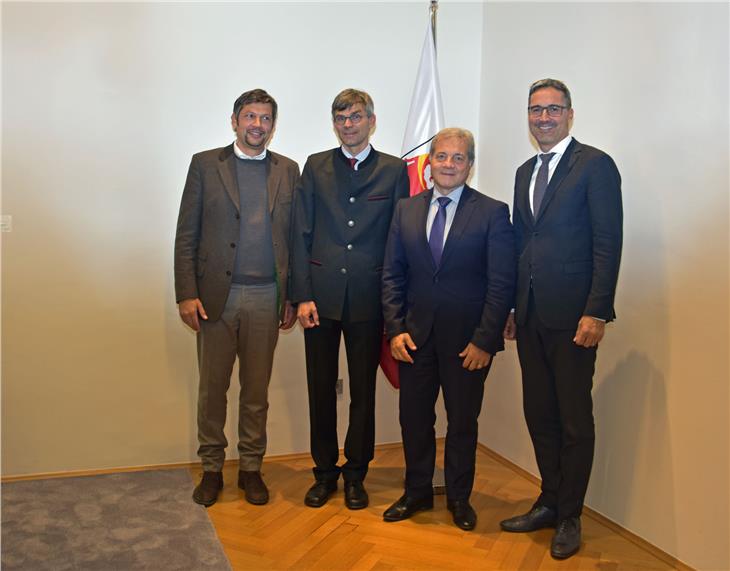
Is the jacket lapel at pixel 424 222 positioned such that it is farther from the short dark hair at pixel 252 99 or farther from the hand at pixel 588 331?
the short dark hair at pixel 252 99

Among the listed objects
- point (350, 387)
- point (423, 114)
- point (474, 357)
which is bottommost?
point (350, 387)

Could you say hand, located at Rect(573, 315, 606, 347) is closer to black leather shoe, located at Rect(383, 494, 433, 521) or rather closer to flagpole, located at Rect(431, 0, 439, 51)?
black leather shoe, located at Rect(383, 494, 433, 521)

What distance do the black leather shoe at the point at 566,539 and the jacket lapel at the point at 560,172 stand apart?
120 centimetres

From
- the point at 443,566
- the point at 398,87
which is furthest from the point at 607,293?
the point at 398,87

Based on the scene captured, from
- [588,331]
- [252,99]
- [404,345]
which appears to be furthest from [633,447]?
[252,99]

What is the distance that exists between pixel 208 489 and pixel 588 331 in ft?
6.03

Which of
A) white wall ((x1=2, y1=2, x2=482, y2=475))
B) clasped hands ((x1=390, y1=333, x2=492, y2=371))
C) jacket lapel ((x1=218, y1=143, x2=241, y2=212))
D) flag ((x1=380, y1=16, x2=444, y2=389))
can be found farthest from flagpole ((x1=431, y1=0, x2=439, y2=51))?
clasped hands ((x1=390, y1=333, x2=492, y2=371))

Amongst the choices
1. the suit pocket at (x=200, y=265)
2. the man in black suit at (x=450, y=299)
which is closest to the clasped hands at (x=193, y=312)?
the suit pocket at (x=200, y=265)

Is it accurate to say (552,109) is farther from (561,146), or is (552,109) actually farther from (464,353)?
(464,353)

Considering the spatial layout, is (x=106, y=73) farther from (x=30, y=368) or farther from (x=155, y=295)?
(x=30, y=368)

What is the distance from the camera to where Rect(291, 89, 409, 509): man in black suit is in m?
2.97

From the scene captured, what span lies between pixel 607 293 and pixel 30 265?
2.68 meters

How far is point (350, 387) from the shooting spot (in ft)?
10.2

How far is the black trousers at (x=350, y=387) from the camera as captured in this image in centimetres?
305
